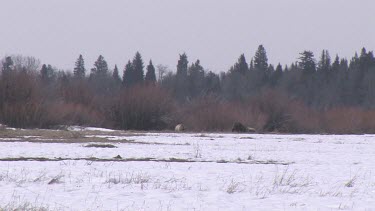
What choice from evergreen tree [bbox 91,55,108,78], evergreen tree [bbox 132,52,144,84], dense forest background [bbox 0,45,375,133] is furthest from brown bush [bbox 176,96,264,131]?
evergreen tree [bbox 91,55,108,78]

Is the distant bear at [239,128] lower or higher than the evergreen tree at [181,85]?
lower

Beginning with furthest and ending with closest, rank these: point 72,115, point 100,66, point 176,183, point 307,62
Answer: point 100,66, point 307,62, point 72,115, point 176,183

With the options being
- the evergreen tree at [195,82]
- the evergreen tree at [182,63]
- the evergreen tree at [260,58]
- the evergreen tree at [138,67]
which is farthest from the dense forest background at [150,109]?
the evergreen tree at [182,63]

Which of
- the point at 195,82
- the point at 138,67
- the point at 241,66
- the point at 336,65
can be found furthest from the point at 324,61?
the point at 138,67

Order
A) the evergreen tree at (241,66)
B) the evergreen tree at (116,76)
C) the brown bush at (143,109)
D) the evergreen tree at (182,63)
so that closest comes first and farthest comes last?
the brown bush at (143,109)
the evergreen tree at (116,76)
the evergreen tree at (241,66)
the evergreen tree at (182,63)

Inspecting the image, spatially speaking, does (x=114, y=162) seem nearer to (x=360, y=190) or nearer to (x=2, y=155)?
(x=2, y=155)

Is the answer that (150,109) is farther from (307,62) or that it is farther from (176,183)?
(307,62)

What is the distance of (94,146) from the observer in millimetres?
25234

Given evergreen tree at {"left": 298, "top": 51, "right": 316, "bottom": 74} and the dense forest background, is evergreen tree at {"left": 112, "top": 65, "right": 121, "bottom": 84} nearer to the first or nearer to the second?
evergreen tree at {"left": 298, "top": 51, "right": 316, "bottom": 74}

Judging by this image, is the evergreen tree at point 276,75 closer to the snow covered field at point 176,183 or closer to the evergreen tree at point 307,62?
the evergreen tree at point 307,62

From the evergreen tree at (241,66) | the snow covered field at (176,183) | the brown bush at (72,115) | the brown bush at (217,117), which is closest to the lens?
the snow covered field at (176,183)

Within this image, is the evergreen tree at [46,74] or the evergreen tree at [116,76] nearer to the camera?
the evergreen tree at [46,74]

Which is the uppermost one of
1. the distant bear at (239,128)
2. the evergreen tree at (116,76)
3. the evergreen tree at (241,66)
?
the evergreen tree at (241,66)

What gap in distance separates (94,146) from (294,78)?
94780 mm
